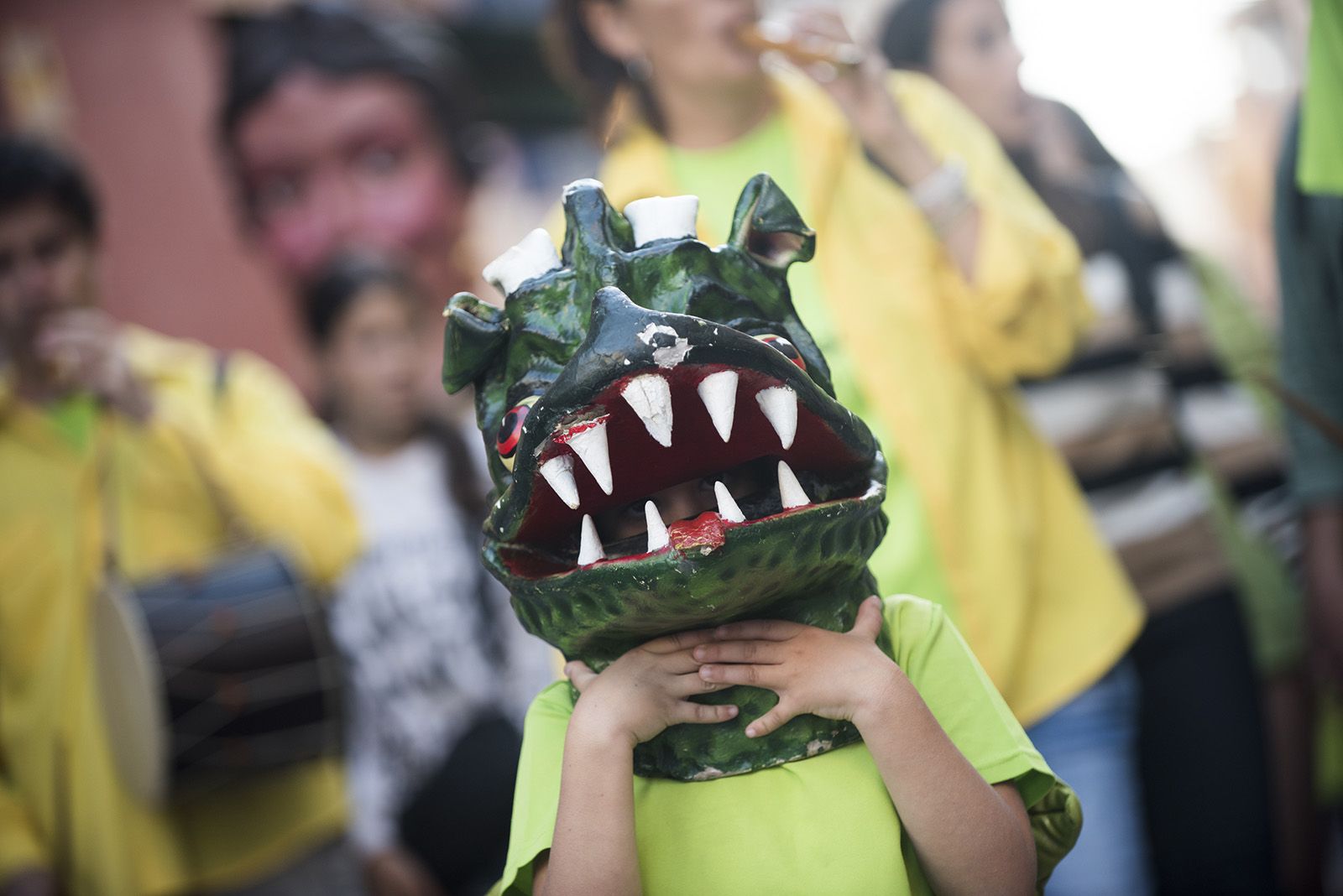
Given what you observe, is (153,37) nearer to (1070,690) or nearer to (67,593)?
(67,593)

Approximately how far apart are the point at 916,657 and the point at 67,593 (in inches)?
81.6

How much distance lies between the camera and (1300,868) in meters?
2.65

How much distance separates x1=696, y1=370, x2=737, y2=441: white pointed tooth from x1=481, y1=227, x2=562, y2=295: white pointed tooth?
291 millimetres

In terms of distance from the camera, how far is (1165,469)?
2.39 m

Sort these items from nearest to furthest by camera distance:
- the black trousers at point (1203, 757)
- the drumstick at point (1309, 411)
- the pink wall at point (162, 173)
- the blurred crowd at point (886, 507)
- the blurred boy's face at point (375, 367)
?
1. the drumstick at point (1309, 411)
2. the blurred crowd at point (886, 507)
3. the black trousers at point (1203, 757)
4. the blurred boy's face at point (375, 367)
5. the pink wall at point (162, 173)

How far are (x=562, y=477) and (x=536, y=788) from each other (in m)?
0.37

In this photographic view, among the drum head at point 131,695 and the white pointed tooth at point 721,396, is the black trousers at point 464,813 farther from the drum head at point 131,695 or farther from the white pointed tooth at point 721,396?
the white pointed tooth at point 721,396

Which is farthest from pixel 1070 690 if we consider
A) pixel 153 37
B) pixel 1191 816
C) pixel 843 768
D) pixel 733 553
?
pixel 153 37

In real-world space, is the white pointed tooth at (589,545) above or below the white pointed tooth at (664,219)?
below

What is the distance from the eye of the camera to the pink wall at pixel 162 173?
4320 mm

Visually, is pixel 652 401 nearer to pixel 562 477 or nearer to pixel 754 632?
pixel 562 477

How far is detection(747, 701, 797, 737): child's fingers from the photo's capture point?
1097 mm

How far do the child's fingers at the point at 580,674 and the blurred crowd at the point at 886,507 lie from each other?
0.80ft

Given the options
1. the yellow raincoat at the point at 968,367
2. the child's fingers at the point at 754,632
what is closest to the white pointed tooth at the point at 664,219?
the child's fingers at the point at 754,632
